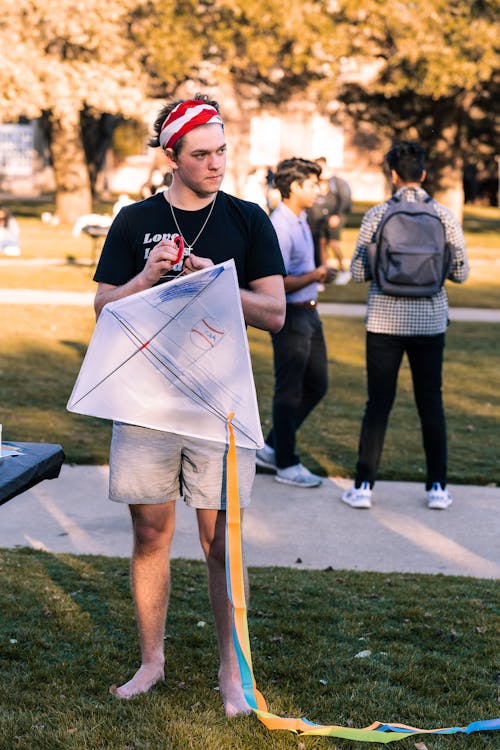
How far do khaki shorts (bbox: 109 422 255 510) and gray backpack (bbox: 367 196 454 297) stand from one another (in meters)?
2.73

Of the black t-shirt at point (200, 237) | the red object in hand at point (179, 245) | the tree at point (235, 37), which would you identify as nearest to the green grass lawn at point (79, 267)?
the tree at point (235, 37)

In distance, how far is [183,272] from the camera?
3.71 meters

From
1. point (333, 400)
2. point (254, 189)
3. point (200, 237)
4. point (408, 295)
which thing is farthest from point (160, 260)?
point (254, 189)

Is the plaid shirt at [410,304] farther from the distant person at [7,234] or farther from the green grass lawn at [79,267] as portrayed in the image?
the distant person at [7,234]

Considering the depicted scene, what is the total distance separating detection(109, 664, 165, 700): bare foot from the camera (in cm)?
407

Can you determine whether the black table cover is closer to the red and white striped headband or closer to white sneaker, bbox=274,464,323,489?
the red and white striped headband

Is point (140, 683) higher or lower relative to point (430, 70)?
lower

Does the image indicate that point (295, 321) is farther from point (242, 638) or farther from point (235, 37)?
point (235, 37)

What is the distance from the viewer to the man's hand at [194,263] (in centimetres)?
364

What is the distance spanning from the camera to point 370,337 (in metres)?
6.62

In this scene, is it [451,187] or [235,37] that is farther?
[451,187]

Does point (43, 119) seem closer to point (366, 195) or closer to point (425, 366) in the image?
point (366, 195)

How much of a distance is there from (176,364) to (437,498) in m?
3.37

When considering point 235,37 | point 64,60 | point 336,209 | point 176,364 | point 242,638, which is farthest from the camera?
point 235,37
